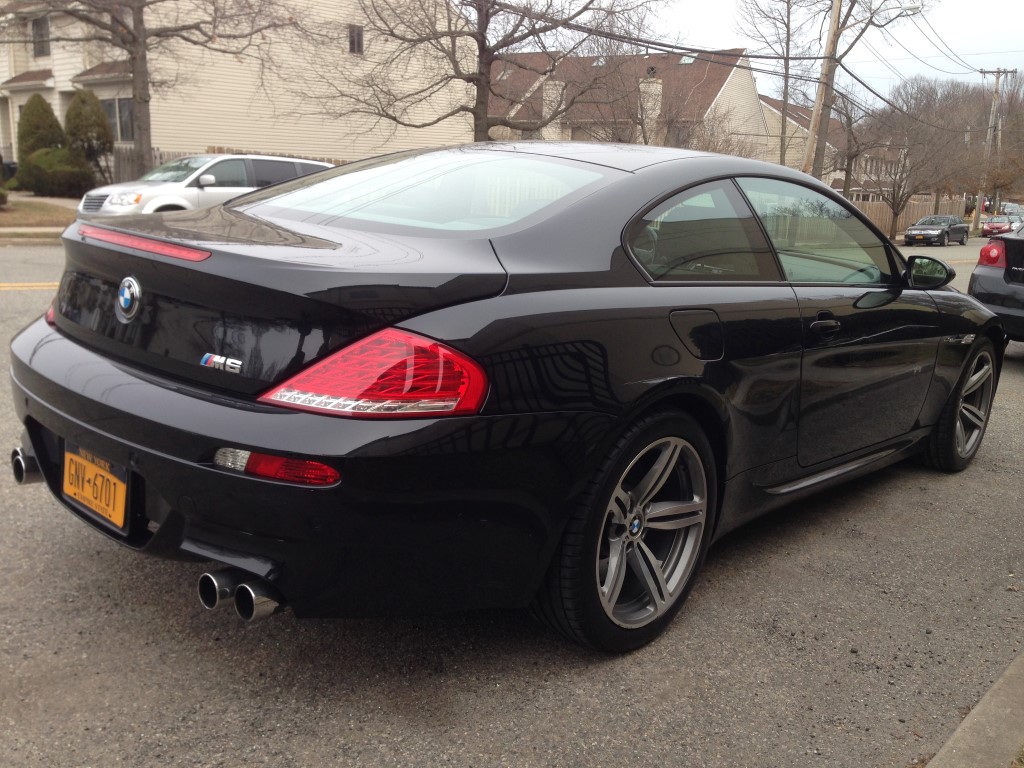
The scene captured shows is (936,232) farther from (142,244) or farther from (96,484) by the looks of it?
(96,484)

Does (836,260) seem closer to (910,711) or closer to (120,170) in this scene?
(910,711)

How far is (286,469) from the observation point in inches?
86.8

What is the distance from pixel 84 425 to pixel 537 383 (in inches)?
48.3

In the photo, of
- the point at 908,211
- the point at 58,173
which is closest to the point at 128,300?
the point at 58,173

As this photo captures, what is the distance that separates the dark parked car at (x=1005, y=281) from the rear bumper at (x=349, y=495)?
6670 millimetres

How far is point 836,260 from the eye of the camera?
3871mm

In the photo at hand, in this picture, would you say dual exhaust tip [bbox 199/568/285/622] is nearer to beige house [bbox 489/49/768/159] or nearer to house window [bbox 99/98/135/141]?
beige house [bbox 489/49/768/159]

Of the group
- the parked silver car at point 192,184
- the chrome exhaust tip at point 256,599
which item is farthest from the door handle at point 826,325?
the parked silver car at point 192,184

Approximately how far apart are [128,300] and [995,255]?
25.2 ft

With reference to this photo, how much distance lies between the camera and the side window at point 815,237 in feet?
11.6

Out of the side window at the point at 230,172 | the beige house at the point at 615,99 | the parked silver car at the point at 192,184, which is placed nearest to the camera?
Result: the parked silver car at the point at 192,184

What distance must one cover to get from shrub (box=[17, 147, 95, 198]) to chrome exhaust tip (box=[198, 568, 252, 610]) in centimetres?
2891

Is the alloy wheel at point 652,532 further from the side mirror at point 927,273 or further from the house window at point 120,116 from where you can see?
the house window at point 120,116

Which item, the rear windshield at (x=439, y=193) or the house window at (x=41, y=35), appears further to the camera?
the house window at (x=41, y=35)
